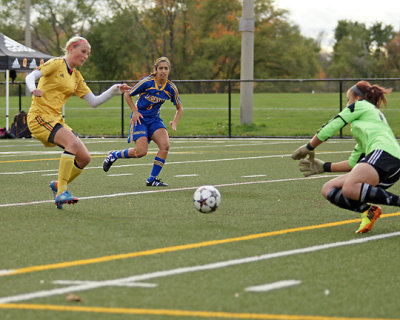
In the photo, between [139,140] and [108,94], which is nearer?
[108,94]

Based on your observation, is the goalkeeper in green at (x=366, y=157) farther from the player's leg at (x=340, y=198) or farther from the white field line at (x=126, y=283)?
the white field line at (x=126, y=283)

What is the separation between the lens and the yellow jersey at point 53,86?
9547 mm

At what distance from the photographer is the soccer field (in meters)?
5.16

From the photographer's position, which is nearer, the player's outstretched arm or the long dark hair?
the long dark hair

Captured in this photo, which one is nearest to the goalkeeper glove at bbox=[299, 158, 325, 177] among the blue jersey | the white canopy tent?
the blue jersey

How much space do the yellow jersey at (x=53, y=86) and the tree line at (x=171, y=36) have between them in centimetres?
6395

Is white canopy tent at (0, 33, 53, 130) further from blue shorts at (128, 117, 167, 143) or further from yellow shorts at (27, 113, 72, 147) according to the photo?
yellow shorts at (27, 113, 72, 147)

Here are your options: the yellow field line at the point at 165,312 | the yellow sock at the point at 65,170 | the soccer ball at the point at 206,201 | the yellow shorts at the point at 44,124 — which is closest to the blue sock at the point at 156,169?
the yellow sock at the point at 65,170

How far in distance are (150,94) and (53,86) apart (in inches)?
108

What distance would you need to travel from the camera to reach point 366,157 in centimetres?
785

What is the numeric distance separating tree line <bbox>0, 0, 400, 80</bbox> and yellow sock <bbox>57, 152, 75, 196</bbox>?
6426 centimetres

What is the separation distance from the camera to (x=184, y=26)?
76.9 metres

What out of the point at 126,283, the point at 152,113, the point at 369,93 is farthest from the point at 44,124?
the point at 126,283

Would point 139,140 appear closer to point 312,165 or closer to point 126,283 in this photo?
point 312,165
